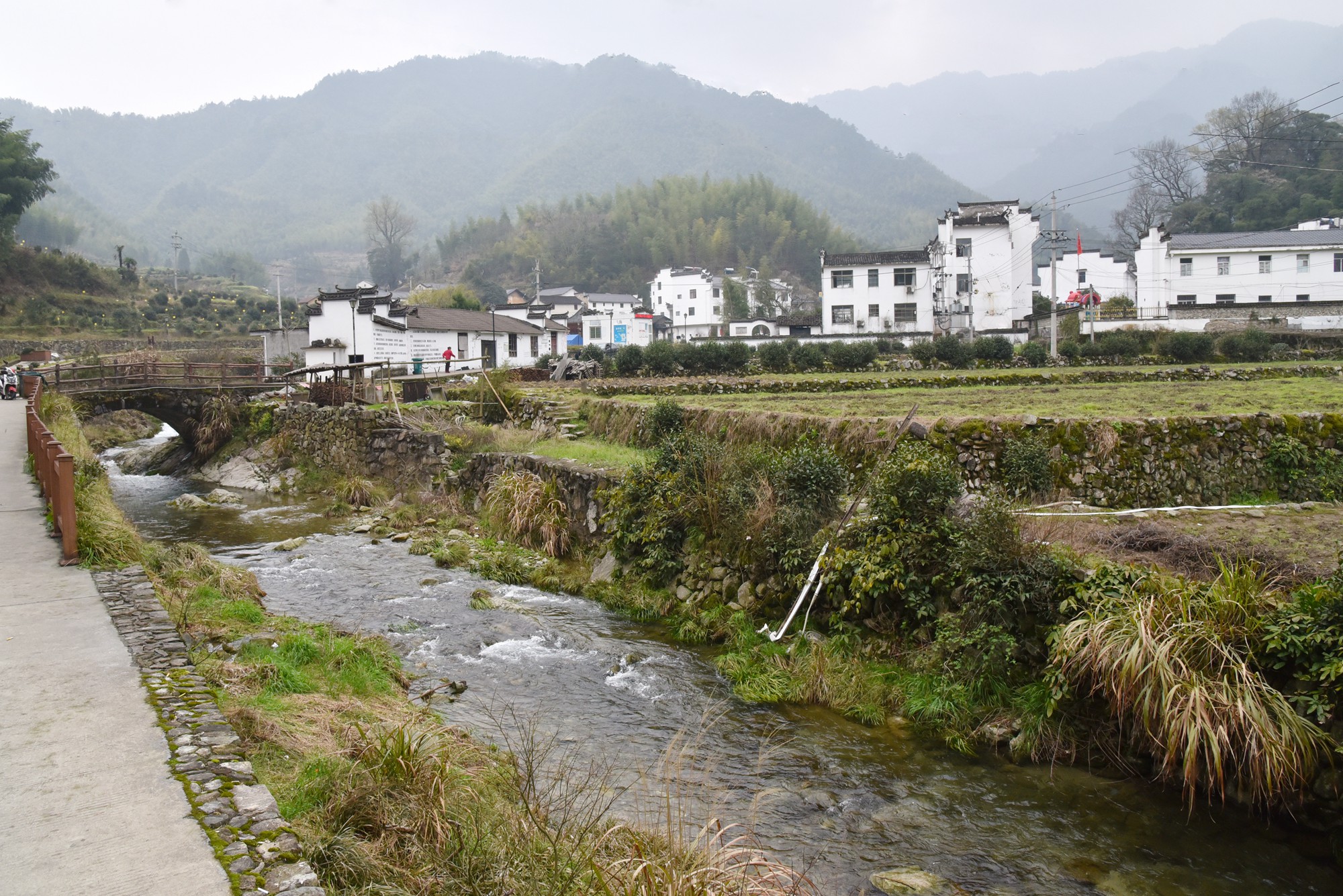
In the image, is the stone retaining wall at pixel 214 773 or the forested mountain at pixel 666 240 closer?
the stone retaining wall at pixel 214 773

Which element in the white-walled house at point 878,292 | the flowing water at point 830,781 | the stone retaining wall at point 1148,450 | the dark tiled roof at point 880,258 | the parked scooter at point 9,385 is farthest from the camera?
the dark tiled roof at point 880,258

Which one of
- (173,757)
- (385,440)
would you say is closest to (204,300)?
(385,440)

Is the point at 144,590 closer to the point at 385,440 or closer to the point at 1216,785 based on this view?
the point at 1216,785

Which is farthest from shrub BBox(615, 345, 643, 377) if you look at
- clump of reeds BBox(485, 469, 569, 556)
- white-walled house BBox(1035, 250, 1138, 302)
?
white-walled house BBox(1035, 250, 1138, 302)

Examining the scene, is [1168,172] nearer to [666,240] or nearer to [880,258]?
[880,258]

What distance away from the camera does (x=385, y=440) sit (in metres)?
26.2

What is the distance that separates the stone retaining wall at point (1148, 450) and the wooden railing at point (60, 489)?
11.4 m

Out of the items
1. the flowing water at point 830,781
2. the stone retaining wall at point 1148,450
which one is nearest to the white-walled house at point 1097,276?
the stone retaining wall at point 1148,450

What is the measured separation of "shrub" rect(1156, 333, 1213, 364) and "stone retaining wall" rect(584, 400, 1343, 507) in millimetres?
22524

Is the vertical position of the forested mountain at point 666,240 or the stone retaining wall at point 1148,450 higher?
the forested mountain at point 666,240

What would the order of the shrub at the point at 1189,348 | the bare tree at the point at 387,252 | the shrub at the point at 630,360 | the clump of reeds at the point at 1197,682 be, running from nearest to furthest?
the clump of reeds at the point at 1197,682 → the shrub at the point at 1189,348 → the shrub at the point at 630,360 → the bare tree at the point at 387,252

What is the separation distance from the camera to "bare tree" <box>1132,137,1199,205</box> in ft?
278

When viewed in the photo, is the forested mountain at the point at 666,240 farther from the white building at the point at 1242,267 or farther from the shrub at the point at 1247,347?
the shrub at the point at 1247,347

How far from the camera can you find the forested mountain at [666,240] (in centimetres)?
11750
